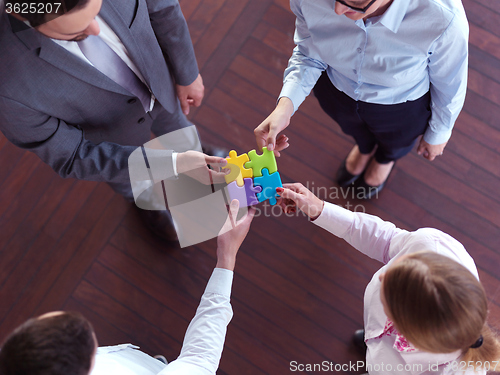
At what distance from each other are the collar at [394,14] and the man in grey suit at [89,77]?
0.79m

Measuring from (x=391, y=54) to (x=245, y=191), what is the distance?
2.45 feet

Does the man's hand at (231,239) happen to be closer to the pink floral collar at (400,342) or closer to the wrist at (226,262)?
the wrist at (226,262)

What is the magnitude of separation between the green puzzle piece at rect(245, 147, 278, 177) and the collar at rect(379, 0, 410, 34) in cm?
63

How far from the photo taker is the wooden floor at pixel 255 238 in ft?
7.04

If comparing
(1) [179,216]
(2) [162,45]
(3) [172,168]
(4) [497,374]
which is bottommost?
(4) [497,374]

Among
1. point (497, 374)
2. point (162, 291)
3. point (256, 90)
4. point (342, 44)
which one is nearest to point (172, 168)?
point (342, 44)

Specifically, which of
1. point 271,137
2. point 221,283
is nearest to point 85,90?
point 271,137

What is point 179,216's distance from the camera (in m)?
2.33

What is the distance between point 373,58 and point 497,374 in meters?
1.67

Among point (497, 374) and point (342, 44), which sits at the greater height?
point (342, 44)

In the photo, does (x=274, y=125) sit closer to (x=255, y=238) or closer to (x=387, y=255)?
(x=387, y=255)

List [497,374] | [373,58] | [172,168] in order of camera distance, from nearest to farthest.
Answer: [373,58], [172,168], [497,374]

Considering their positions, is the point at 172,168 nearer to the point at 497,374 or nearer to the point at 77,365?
the point at 77,365

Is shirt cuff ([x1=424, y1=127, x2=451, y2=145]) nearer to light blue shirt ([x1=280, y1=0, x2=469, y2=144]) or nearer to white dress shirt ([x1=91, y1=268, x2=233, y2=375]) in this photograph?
light blue shirt ([x1=280, y1=0, x2=469, y2=144])
